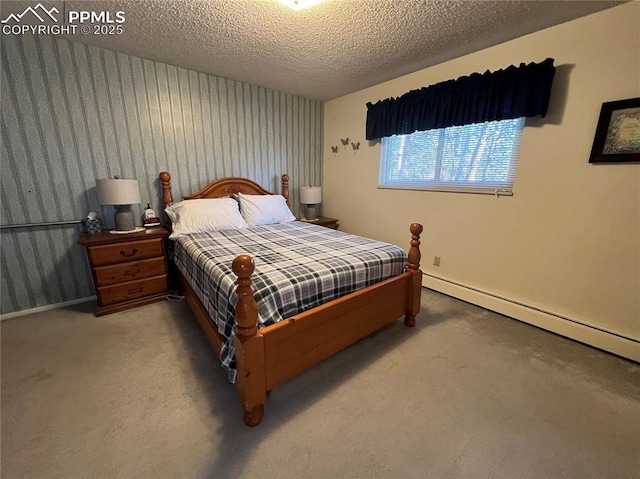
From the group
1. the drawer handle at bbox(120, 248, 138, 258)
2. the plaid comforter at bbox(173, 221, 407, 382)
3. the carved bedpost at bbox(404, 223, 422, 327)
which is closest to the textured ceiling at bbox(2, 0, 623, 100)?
the carved bedpost at bbox(404, 223, 422, 327)

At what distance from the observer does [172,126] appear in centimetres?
272

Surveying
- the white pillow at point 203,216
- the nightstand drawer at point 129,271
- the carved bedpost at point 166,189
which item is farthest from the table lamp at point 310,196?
the nightstand drawer at point 129,271

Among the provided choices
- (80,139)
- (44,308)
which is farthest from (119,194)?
(44,308)

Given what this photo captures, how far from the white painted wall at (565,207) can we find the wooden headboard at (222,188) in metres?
2.01

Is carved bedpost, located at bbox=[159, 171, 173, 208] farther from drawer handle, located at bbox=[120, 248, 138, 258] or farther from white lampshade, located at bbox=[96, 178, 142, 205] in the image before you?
drawer handle, located at bbox=[120, 248, 138, 258]

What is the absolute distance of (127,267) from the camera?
2324 mm

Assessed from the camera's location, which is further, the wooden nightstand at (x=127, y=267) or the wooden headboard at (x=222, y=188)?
the wooden headboard at (x=222, y=188)

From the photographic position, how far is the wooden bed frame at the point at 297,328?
1.21 m

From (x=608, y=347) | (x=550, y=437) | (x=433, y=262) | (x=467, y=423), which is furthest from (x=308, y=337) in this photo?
(x=608, y=347)

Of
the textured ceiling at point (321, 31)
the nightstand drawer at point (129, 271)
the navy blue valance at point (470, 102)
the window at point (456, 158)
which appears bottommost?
the nightstand drawer at point (129, 271)

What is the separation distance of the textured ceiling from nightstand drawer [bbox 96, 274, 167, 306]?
1997 mm

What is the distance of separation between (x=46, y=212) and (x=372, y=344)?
9.51 ft

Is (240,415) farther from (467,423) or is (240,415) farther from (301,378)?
(467,423)

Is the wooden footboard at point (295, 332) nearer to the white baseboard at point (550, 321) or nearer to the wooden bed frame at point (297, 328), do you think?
the wooden bed frame at point (297, 328)
